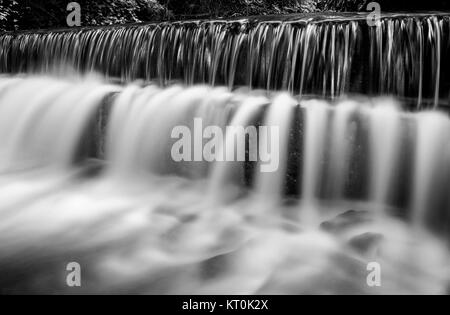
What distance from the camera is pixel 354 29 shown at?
323cm

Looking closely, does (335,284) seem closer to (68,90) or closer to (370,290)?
(370,290)

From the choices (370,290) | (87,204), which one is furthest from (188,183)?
(370,290)

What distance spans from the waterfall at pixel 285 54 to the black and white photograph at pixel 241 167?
0.02m

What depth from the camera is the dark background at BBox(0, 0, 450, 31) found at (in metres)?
6.48

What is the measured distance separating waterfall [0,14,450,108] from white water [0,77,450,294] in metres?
0.20

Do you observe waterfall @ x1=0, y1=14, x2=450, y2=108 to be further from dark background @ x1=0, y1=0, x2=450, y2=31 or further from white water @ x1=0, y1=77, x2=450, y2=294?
dark background @ x1=0, y1=0, x2=450, y2=31

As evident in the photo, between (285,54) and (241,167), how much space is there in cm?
120

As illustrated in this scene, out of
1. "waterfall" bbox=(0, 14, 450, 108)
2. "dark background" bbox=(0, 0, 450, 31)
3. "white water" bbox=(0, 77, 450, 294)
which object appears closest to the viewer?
"white water" bbox=(0, 77, 450, 294)

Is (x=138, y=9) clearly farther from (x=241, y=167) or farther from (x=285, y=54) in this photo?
(x=241, y=167)

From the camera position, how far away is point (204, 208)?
324 centimetres

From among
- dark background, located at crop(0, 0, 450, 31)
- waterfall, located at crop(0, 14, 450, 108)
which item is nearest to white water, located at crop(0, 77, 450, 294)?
waterfall, located at crop(0, 14, 450, 108)

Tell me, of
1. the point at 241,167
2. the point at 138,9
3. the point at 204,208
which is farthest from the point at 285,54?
the point at 138,9

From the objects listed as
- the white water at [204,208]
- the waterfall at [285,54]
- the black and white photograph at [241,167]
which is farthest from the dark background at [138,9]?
the white water at [204,208]

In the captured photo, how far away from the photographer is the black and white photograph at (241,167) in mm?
2363
